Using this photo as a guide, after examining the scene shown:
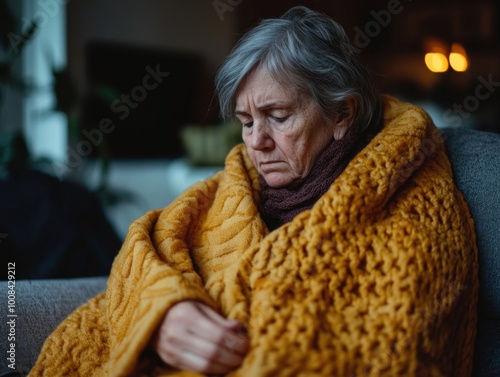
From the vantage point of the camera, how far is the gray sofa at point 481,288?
1.15m

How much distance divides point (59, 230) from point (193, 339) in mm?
1073

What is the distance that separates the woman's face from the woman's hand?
431 millimetres

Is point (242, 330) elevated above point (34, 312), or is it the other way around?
point (242, 330)

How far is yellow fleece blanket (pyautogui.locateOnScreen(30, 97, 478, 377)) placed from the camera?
936 mm

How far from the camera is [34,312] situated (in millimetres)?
1299

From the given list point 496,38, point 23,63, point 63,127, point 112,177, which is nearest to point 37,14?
point 23,63

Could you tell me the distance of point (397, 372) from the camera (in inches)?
36.3

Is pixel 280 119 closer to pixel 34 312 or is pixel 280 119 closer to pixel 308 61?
pixel 308 61

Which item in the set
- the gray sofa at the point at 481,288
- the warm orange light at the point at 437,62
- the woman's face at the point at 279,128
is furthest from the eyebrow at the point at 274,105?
the warm orange light at the point at 437,62

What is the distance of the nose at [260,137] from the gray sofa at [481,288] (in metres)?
0.44

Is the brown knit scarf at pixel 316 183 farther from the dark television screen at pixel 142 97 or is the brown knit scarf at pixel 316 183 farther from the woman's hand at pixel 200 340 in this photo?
the dark television screen at pixel 142 97

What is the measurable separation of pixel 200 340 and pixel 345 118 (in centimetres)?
64

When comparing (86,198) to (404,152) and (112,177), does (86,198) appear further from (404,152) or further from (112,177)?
(112,177)

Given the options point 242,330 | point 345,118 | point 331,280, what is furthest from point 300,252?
point 345,118
